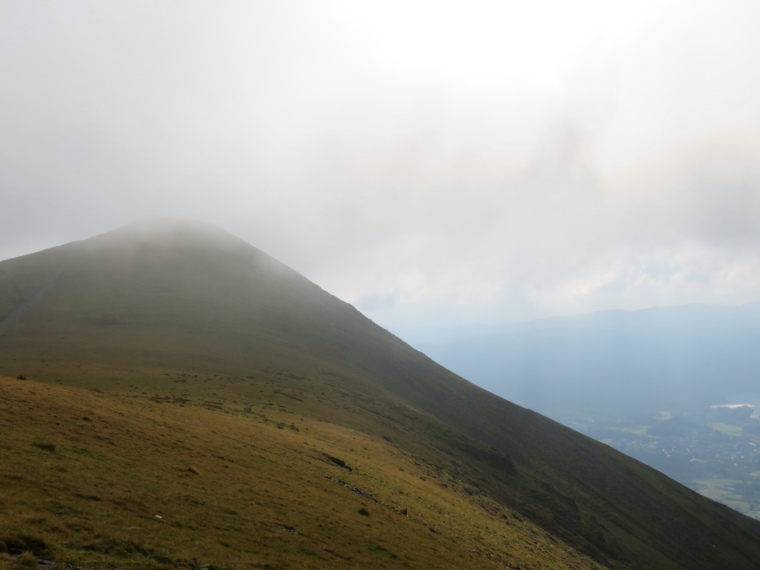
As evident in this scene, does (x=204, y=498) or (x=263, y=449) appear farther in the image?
(x=263, y=449)

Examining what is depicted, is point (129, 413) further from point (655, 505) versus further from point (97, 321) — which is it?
point (655, 505)

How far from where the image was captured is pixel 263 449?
133ft

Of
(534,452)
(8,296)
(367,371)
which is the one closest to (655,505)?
(534,452)

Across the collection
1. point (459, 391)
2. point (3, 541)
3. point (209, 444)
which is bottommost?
point (3, 541)

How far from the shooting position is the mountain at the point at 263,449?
22.1 m

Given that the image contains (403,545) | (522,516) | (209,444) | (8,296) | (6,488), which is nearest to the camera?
(6,488)

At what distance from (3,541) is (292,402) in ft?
178

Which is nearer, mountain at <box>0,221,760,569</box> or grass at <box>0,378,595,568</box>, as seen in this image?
grass at <box>0,378,595,568</box>

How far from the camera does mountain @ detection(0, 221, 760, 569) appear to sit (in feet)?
72.4

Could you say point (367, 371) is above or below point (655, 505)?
above

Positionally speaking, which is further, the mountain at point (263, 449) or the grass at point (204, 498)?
the mountain at point (263, 449)

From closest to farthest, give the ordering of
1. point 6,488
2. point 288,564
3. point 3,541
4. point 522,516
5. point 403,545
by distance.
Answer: point 3,541 → point 6,488 → point 288,564 → point 403,545 → point 522,516

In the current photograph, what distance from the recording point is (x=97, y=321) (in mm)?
96875

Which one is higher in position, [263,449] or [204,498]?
[263,449]
